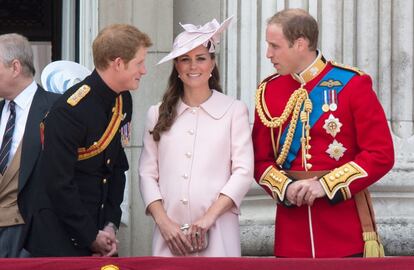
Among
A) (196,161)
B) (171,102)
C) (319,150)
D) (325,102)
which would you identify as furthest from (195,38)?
(319,150)

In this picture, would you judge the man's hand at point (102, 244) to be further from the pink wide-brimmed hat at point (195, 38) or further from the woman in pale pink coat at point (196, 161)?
the pink wide-brimmed hat at point (195, 38)

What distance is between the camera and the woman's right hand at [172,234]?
23.1 feet

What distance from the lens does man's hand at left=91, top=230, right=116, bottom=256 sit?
6.91 metres

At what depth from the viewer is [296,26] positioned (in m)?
7.12

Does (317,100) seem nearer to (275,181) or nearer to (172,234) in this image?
(275,181)

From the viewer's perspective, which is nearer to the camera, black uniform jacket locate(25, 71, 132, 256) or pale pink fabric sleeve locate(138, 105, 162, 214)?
black uniform jacket locate(25, 71, 132, 256)

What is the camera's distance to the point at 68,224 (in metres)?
6.84

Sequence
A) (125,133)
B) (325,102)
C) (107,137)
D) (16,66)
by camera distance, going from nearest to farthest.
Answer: (107,137) < (325,102) < (125,133) < (16,66)

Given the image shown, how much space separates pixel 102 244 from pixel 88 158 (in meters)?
0.39

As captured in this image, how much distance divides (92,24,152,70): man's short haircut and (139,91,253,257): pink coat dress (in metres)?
0.45

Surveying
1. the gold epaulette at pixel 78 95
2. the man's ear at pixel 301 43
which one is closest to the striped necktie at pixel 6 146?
the gold epaulette at pixel 78 95

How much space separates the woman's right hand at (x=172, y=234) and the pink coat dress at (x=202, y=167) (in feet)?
0.15

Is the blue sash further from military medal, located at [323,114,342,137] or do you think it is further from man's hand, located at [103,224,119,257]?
man's hand, located at [103,224,119,257]

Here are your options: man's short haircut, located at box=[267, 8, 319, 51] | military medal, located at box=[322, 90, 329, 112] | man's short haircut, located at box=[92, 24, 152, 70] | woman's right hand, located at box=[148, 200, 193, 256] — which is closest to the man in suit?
man's short haircut, located at box=[92, 24, 152, 70]
